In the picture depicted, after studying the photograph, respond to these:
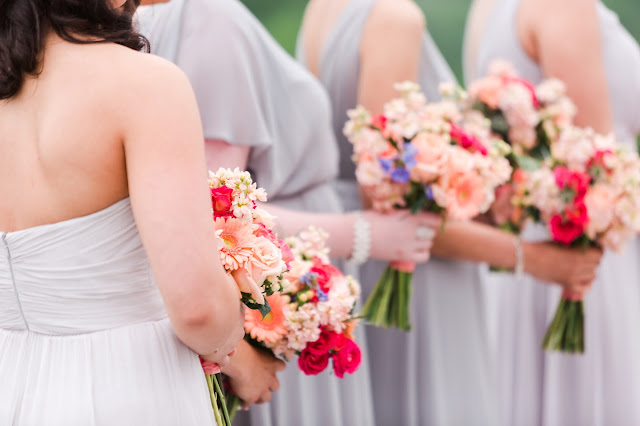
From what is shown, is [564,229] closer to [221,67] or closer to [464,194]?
[464,194]

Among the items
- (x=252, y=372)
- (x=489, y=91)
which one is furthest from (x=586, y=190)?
(x=252, y=372)

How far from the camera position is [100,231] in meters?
1.48

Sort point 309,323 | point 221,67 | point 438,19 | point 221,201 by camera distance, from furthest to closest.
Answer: point 438,19 → point 221,67 → point 309,323 → point 221,201

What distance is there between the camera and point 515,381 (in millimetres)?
3662

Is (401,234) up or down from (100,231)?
down

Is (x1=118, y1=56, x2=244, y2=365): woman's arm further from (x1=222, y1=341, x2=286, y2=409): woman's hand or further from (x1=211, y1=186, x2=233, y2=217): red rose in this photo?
(x1=222, y1=341, x2=286, y2=409): woman's hand

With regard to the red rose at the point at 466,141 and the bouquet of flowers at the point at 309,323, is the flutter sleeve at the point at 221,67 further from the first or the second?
the red rose at the point at 466,141

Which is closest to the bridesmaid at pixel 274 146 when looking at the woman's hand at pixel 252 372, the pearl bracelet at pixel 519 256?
the woman's hand at pixel 252 372

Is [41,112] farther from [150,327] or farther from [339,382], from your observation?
[339,382]

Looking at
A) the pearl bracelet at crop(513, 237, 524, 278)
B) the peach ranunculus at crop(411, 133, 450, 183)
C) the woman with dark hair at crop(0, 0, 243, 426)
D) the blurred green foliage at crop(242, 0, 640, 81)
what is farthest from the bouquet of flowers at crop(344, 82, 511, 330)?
the blurred green foliage at crop(242, 0, 640, 81)

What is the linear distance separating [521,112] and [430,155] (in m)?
0.68

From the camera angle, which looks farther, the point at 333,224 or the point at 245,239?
the point at 333,224

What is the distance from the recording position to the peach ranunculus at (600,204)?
9.64 feet

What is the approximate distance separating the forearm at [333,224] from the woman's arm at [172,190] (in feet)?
3.75
